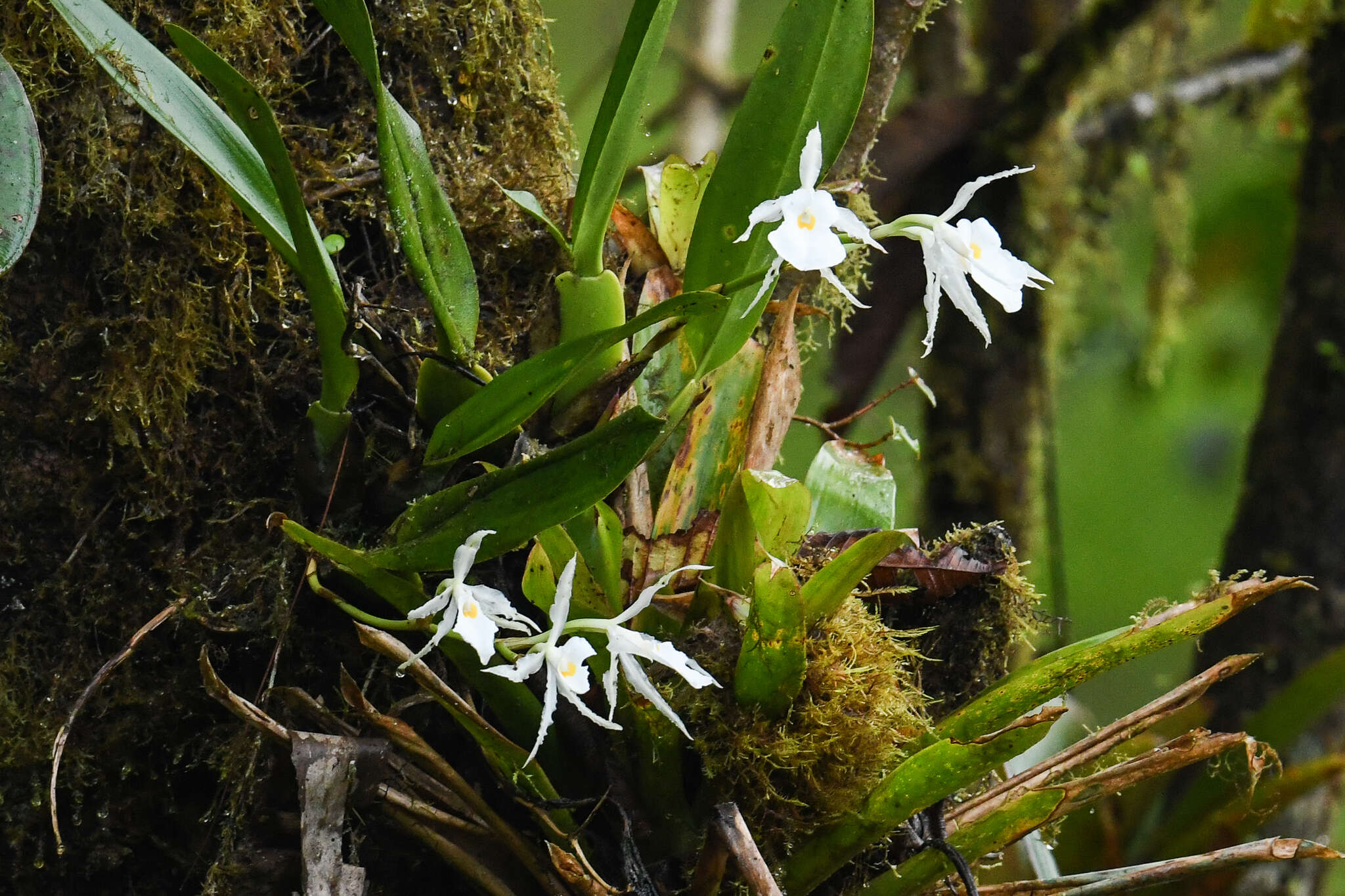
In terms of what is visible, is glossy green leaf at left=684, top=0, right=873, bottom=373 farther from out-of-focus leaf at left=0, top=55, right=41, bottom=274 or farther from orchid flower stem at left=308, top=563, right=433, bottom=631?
out-of-focus leaf at left=0, top=55, right=41, bottom=274

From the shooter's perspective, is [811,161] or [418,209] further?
[418,209]

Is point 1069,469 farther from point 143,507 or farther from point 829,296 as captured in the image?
point 143,507

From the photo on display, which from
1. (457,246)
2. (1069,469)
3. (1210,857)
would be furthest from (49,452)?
(1069,469)

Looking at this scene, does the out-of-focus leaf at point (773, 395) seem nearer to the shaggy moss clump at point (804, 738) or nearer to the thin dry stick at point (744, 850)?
the shaggy moss clump at point (804, 738)

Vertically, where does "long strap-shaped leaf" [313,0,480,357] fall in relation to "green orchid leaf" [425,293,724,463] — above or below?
above

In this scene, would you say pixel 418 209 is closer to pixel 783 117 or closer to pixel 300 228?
pixel 300 228

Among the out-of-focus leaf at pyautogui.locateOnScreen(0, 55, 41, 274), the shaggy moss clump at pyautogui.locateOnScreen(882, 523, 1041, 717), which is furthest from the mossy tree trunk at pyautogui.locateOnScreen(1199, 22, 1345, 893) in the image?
the out-of-focus leaf at pyautogui.locateOnScreen(0, 55, 41, 274)

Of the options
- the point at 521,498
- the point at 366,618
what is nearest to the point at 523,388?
the point at 521,498
